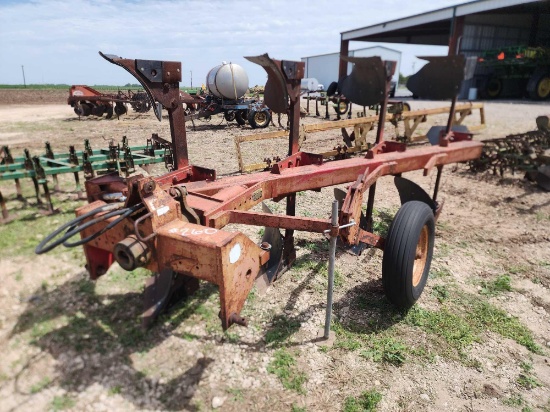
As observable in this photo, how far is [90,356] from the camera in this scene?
241 cm

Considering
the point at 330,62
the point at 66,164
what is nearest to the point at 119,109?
the point at 66,164

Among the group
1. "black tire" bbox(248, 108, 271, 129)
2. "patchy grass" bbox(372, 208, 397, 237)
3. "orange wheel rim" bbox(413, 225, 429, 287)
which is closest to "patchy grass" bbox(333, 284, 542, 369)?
"orange wheel rim" bbox(413, 225, 429, 287)

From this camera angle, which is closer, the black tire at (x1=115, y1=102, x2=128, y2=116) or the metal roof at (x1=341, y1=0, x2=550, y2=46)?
the black tire at (x1=115, y1=102, x2=128, y2=116)

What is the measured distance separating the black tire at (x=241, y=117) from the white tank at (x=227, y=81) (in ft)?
1.87

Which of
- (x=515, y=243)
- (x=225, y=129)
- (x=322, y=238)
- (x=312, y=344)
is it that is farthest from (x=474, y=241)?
(x=225, y=129)

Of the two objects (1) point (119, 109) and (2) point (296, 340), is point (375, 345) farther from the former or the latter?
(1) point (119, 109)

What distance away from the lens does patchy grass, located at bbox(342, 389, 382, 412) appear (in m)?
2.11

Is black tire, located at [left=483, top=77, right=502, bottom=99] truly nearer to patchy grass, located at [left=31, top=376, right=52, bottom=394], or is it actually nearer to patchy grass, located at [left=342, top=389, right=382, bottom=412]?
patchy grass, located at [left=342, top=389, right=382, bottom=412]

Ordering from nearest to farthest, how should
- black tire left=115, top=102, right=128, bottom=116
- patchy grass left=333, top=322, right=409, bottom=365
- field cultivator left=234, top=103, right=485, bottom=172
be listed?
patchy grass left=333, top=322, right=409, bottom=365
field cultivator left=234, top=103, right=485, bottom=172
black tire left=115, top=102, right=128, bottom=116

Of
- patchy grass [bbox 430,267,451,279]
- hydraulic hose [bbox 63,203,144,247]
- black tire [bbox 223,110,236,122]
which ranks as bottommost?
patchy grass [bbox 430,267,451,279]

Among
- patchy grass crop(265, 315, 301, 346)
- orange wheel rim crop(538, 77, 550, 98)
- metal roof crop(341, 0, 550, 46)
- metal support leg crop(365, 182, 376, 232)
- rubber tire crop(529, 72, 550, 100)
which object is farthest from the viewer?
metal roof crop(341, 0, 550, 46)

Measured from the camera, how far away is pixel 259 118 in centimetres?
1245

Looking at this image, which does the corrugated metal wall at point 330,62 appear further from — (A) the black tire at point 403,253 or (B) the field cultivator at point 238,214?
(A) the black tire at point 403,253

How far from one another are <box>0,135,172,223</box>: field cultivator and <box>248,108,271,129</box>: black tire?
596 centimetres
